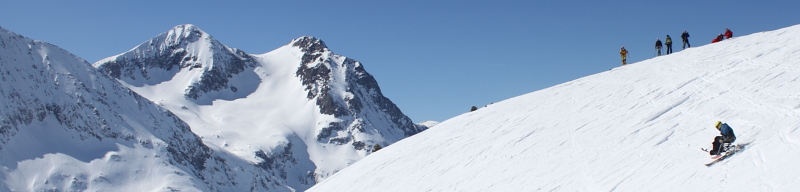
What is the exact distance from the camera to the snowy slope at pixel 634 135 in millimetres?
15562

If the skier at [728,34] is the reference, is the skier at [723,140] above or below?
below

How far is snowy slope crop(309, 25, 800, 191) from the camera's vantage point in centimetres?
1556

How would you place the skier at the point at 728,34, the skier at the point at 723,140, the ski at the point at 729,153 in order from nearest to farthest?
the ski at the point at 729,153
the skier at the point at 723,140
the skier at the point at 728,34

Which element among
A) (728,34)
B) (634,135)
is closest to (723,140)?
(634,135)

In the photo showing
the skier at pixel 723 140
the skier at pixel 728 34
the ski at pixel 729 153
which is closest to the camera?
the ski at pixel 729 153

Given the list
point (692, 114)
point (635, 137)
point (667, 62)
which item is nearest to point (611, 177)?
point (635, 137)

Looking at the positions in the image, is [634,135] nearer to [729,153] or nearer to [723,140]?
[723,140]

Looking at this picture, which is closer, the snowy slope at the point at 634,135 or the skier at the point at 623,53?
the snowy slope at the point at 634,135

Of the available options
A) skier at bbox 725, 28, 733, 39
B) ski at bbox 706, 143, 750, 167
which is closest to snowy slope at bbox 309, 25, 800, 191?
ski at bbox 706, 143, 750, 167

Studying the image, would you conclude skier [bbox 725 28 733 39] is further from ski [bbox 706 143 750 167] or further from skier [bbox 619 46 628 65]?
ski [bbox 706 143 750 167]

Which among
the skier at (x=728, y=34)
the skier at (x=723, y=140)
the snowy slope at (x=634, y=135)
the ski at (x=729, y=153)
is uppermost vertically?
the skier at (x=728, y=34)

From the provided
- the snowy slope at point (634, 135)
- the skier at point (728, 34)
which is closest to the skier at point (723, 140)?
the snowy slope at point (634, 135)

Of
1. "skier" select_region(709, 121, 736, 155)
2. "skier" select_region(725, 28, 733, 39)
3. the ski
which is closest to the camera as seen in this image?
the ski

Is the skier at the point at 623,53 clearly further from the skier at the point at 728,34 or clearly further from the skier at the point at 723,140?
the skier at the point at 723,140
